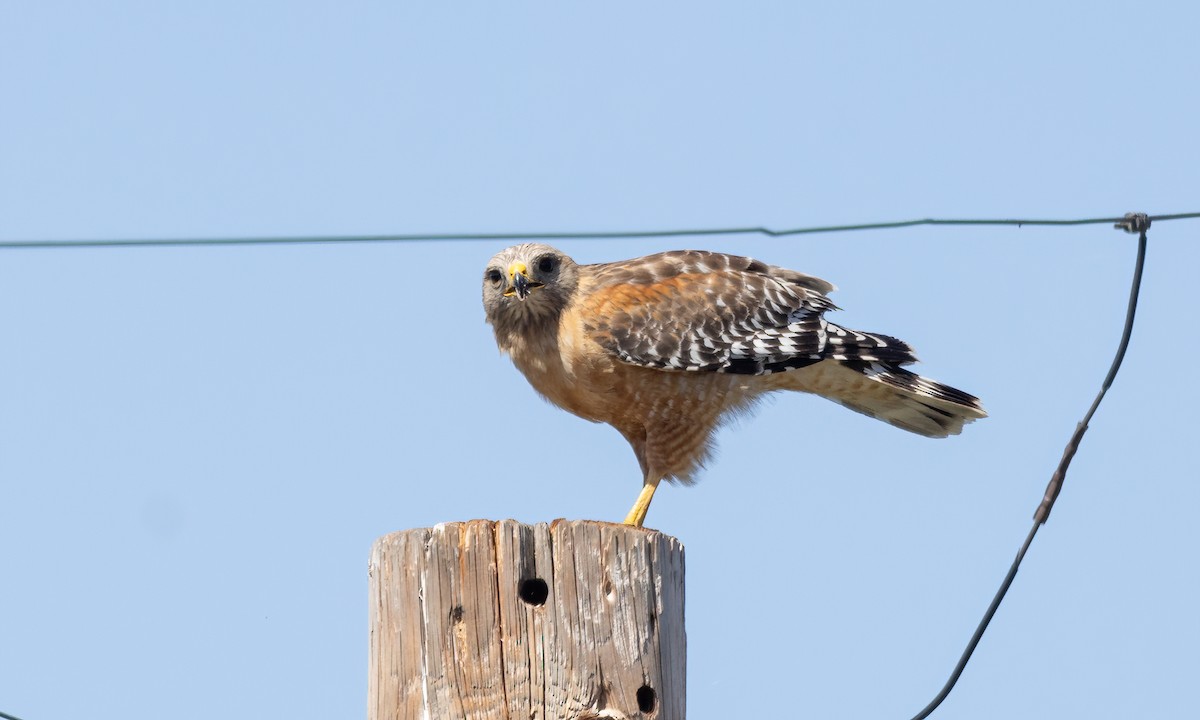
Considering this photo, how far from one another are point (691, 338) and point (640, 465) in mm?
668

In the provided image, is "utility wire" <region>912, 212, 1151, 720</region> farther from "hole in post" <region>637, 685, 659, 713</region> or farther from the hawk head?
the hawk head

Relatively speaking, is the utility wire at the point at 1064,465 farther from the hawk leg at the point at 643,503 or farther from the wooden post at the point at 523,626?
the hawk leg at the point at 643,503

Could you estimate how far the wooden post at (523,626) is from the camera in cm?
370

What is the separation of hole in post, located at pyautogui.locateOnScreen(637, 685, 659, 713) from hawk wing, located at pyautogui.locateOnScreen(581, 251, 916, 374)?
342cm

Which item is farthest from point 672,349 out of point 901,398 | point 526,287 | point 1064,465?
point 1064,465

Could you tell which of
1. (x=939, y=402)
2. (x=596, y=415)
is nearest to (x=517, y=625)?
(x=596, y=415)

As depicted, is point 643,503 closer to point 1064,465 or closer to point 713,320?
point 713,320

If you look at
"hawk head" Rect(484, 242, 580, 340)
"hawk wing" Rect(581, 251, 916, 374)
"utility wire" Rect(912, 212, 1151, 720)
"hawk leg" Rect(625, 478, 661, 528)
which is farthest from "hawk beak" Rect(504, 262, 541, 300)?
"utility wire" Rect(912, 212, 1151, 720)

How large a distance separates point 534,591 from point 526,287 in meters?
3.44

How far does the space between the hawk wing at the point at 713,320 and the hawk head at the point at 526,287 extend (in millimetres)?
157

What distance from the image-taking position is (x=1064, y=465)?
15.4ft

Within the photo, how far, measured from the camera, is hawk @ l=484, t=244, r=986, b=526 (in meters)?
7.18

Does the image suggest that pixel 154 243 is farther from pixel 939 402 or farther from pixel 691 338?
pixel 939 402

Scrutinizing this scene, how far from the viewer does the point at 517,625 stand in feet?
12.3
